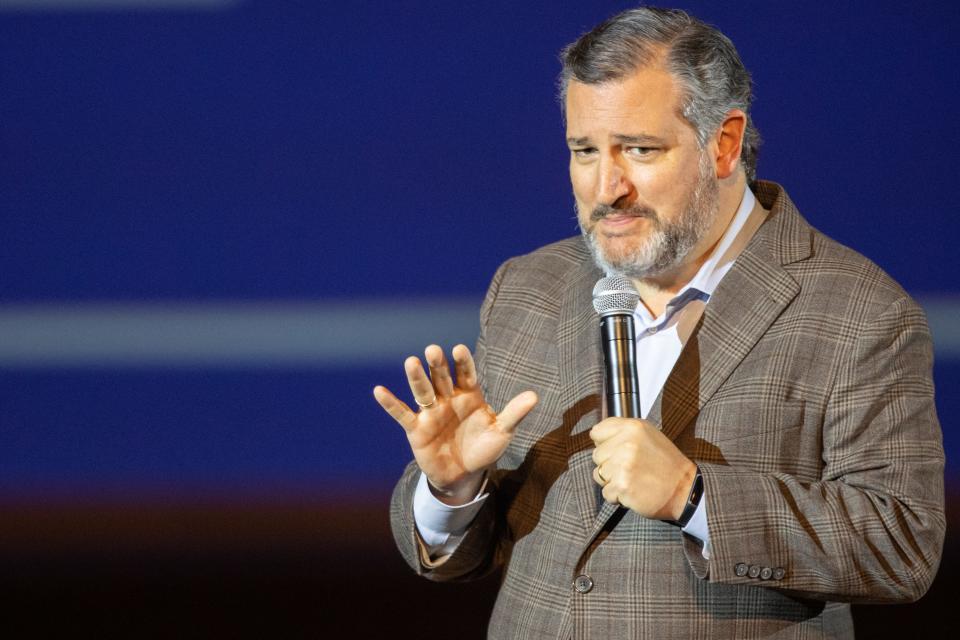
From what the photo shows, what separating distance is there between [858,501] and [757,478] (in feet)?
0.42

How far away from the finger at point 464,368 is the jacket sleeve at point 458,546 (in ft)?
0.66

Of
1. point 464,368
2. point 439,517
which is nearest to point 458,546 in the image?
point 439,517

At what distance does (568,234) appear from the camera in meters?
2.61

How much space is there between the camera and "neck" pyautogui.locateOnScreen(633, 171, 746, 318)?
5.31 ft

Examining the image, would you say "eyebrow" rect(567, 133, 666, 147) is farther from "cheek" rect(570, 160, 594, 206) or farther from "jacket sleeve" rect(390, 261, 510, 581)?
"jacket sleeve" rect(390, 261, 510, 581)

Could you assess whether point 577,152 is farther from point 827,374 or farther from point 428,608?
point 428,608

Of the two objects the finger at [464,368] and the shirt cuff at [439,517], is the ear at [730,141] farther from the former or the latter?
the shirt cuff at [439,517]

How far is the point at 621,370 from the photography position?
1346 millimetres

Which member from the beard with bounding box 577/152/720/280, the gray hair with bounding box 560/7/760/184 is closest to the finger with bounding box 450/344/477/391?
the beard with bounding box 577/152/720/280

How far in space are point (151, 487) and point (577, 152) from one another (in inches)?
60.3

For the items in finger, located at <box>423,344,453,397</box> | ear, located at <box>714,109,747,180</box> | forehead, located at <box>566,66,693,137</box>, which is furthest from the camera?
ear, located at <box>714,109,747,180</box>

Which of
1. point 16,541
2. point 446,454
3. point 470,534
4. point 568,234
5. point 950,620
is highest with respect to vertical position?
point 568,234

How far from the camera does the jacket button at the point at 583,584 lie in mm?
1447

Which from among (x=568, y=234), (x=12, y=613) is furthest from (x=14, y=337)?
(x=568, y=234)
